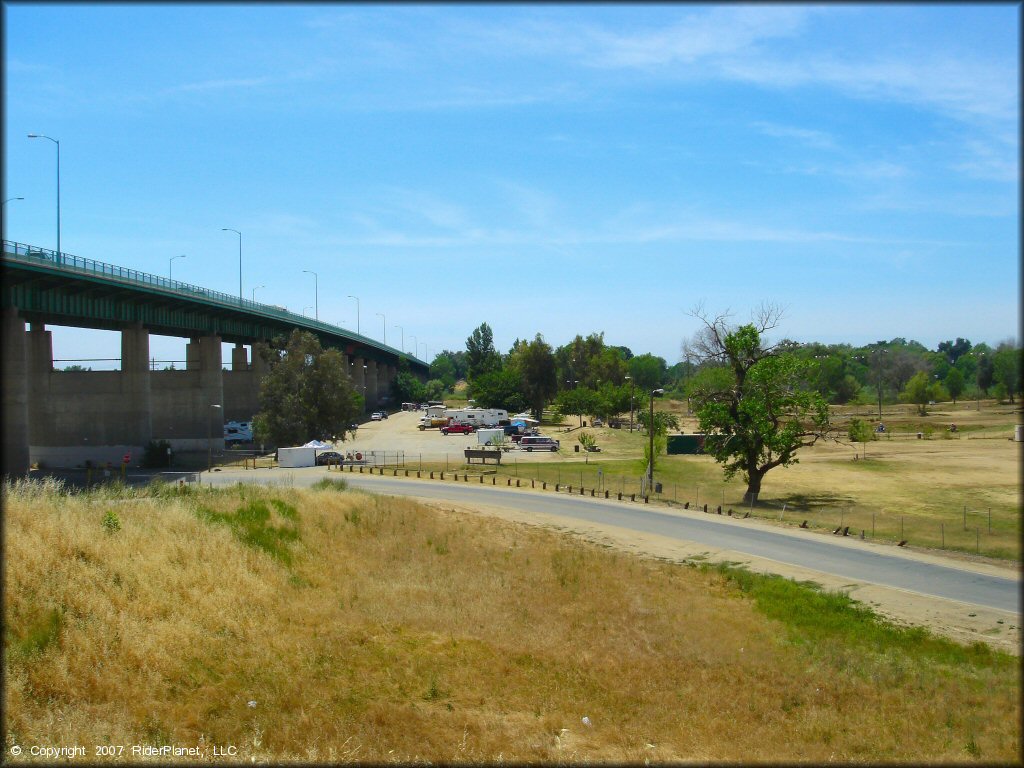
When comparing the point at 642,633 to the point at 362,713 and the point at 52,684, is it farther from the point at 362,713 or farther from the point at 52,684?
the point at 52,684

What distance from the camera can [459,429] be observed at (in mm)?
110875

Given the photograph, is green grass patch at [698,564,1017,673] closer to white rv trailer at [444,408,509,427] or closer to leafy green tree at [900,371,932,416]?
white rv trailer at [444,408,509,427]

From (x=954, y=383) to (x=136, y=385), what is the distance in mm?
129771

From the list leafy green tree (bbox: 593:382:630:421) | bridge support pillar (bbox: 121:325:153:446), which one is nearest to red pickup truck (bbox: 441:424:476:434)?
leafy green tree (bbox: 593:382:630:421)

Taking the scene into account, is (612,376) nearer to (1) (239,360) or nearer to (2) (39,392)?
(1) (239,360)

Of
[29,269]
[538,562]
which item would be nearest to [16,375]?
[29,269]

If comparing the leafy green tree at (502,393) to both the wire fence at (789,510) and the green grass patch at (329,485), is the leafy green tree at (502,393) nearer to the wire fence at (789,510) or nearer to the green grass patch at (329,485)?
the wire fence at (789,510)

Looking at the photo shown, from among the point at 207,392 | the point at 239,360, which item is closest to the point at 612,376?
the point at 239,360

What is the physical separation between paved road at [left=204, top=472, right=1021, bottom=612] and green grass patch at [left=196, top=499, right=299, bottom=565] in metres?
15.3

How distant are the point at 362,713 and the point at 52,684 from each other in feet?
22.9

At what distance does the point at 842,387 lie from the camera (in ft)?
527

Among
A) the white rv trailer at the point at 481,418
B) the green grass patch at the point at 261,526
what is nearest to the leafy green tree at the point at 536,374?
the white rv trailer at the point at 481,418

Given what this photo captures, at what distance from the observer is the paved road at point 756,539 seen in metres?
29.0

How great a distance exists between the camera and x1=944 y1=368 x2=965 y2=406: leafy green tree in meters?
139
